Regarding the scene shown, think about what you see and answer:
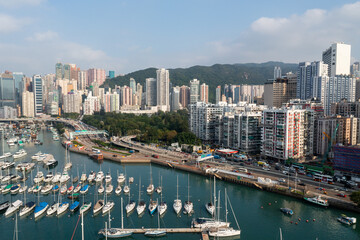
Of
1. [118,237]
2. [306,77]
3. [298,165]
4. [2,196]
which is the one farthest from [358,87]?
[2,196]

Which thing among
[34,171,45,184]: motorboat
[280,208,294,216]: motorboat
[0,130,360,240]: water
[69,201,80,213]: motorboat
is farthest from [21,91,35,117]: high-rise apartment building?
[280,208,294,216]: motorboat

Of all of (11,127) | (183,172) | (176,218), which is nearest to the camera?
(176,218)

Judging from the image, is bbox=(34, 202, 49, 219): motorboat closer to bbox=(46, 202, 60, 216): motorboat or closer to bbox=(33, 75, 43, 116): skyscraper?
bbox=(46, 202, 60, 216): motorboat

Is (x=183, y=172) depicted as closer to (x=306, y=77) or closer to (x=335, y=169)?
(x=335, y=169)

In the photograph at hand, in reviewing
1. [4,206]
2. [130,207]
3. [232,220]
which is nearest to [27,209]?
[4,206]

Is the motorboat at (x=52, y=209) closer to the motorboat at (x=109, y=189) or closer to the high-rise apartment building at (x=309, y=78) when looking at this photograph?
the motorboat at (x=109, y=189)

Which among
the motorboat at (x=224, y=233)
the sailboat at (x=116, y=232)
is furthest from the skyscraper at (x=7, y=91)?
the motorboat at (x=224, y=233)
